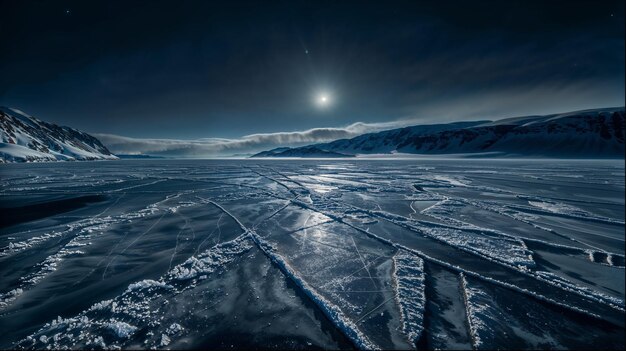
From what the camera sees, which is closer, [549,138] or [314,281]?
[314,281]

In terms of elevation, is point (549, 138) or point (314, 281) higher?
point (549, 138)

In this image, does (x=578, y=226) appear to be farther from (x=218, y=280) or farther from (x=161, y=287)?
(x=161, y=287)

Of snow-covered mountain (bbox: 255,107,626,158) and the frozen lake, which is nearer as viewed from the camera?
the frozen lake

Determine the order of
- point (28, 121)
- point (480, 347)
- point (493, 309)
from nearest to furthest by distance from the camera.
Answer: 1. point (480, 347)
2. point (493, 309)
3. point (28, 121)

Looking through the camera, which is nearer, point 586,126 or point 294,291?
point 294,291

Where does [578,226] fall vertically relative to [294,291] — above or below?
below

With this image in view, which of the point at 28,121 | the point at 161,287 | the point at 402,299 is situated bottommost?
the point at 402,299

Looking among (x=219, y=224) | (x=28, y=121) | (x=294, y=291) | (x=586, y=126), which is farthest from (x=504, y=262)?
(x=28, y=121)

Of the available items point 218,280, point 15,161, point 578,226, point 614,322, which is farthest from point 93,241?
point 15,161

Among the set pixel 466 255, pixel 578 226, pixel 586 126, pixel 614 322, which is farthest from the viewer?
pixel 586 126

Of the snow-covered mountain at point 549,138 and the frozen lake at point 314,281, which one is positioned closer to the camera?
the frozen lake at point 314,281
